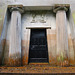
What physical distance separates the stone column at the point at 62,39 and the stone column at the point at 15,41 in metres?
3.01

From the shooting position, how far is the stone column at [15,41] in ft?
25.3

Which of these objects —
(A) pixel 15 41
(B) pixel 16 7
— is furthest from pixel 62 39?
(B) pixel 16 7

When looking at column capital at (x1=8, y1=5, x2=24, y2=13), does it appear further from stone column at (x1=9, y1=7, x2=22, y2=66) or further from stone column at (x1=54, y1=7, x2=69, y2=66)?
stone column at (x1=54, y1=7, x2=69, y2=66)

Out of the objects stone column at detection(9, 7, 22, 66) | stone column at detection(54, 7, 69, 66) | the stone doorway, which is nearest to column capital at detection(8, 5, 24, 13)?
stone column at detection(9, 7, 22, 66)

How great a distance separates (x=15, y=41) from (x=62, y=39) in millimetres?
3542

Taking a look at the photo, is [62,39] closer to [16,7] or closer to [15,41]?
[15,41]

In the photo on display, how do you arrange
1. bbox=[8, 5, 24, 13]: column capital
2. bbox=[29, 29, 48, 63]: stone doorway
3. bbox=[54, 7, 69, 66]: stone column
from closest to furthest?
bbox=[54, 7, 69, 66]: stone column → bbox=[8, 5, 24, 13]: column capital → bbox=[29, 29, 48, 63]: stone doorway

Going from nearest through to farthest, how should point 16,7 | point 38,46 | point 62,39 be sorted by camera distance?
point 62,39, point 16,7, point 38,46

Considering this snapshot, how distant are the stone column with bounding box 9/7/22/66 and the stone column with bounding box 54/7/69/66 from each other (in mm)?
3008

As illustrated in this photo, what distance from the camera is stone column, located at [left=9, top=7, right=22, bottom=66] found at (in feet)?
25.3

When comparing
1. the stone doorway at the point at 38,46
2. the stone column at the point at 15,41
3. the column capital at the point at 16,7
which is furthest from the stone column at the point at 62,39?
the stone column at the point at 15,41

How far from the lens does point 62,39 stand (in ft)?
25.9

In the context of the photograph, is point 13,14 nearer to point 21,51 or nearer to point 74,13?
point 21,51

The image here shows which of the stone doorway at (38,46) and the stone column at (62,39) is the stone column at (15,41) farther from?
the stone column at (62,39)
